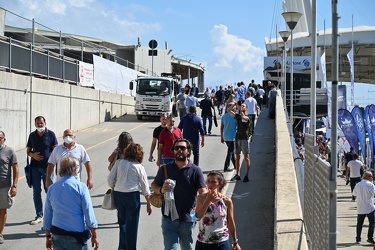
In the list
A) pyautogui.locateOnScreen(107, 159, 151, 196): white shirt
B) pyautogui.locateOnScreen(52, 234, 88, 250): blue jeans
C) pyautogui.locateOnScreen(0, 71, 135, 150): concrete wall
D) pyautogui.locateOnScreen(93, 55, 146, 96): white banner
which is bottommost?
pyautogui.locateOnScreen(52, 234, 88, 250): blue jeans

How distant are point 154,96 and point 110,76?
12.5ft

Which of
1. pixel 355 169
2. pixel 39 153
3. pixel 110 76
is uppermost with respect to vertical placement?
pixel 110 76

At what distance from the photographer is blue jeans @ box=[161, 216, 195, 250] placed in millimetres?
6984

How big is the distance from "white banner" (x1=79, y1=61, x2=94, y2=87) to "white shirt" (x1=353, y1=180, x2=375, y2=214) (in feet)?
56.9

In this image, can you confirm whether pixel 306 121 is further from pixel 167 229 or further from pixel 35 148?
pixel 167 229

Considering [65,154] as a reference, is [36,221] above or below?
below

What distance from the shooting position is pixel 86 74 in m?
31.2

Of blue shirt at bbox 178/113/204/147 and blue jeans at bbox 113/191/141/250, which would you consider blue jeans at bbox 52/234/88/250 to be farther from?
blue shirt at bbox 178/113/204/147

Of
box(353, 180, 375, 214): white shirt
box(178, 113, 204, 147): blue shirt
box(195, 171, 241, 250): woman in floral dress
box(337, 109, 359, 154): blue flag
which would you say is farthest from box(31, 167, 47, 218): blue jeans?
box(337, 109, 359, 154): blue flag

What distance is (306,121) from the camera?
45125 millimetres

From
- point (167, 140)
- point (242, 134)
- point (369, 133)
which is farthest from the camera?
point (369, 133)

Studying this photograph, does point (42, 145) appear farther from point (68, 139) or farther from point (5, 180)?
point (68, 139)

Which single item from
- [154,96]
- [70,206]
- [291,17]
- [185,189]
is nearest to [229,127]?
[291,17]

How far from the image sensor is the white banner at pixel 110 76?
33.4 meters
